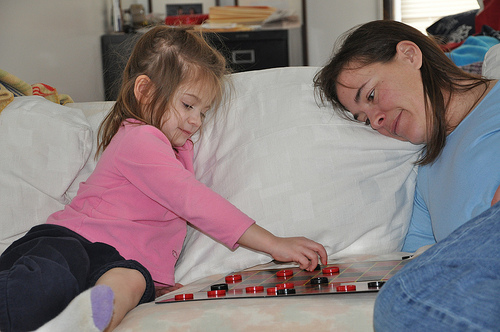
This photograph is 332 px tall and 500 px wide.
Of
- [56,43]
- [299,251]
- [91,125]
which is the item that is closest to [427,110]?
[299,251]

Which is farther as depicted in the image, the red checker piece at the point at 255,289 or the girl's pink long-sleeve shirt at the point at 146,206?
the girl's pink long-sleeve shirt at the point at 146,206

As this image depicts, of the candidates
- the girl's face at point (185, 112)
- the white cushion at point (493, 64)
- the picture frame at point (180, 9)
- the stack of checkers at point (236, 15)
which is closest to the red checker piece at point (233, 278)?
the girl's face at point (185, 112)

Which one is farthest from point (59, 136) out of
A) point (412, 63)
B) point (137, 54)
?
point (412, 63)

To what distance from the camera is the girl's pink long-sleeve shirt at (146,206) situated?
3.64ft

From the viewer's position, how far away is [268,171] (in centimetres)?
118

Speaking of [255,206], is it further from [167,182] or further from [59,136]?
[59,136]

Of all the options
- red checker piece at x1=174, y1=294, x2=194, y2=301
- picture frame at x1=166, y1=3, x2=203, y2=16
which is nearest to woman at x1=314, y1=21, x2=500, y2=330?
red checker piece at x1=174, y1=294, x2=194, y2=301

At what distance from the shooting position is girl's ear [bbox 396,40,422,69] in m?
1.20

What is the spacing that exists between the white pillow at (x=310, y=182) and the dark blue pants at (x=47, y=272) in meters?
0.20

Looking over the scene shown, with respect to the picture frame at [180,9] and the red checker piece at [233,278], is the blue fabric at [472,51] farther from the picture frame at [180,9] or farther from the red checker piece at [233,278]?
the picture frame at [180,9]

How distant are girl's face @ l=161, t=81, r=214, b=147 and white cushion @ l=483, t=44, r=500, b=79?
643mm

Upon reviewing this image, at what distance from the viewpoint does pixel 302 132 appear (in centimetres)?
121

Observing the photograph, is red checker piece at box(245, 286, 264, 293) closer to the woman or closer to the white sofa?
the white sofa

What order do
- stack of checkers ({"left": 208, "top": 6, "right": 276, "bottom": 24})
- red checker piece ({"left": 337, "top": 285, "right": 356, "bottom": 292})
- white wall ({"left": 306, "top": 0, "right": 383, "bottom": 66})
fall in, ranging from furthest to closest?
1. white wall ({"left": 306, "top": 0, "right": 383, "bottom": 66})
2. stack of checkers ({"left": 208, "top": 6, "right": 276, "bottom": 24})
3. red checker piece ({"left": 337, "top": 285, "right": 356, "bottom": 292})
